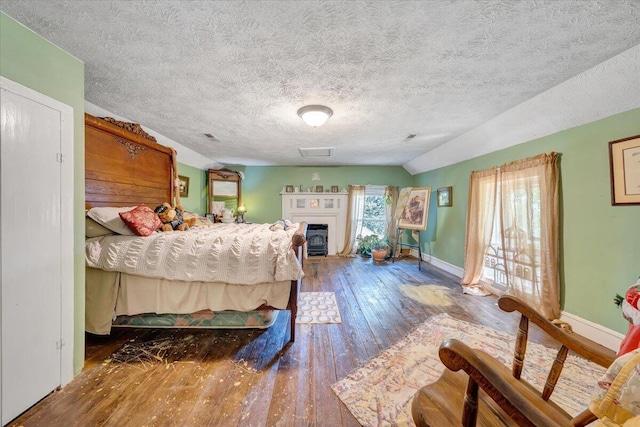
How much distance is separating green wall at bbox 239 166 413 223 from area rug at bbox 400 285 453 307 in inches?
118

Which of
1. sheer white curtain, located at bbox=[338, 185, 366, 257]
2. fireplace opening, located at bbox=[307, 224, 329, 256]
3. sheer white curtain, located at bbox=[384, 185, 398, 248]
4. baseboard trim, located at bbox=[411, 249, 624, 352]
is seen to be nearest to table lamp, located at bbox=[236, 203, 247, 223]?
fireplace opening, located at bbox=[307, 224, 329, 256]

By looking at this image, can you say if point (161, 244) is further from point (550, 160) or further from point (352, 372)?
point (550, 160)

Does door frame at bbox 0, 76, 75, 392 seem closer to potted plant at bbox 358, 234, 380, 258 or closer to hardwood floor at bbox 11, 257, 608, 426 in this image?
hardwood floor at bbox 11, 257, 608, 426

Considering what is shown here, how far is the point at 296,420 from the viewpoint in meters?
1.33

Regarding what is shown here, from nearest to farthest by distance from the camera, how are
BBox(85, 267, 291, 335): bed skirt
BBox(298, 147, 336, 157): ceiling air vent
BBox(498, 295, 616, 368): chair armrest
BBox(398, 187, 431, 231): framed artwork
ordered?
BBox(498, 295, 616, 368): chair armrest
BBox(85, 267, 291, 335): bed skirt
BBox(298, 147, 336, 157): ceiling air vent
BBox(398, 187, 431, 231): framed artwork

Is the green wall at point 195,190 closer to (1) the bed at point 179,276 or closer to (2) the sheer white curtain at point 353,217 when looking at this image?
(1) the bed at point 179,276

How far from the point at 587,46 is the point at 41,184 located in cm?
360

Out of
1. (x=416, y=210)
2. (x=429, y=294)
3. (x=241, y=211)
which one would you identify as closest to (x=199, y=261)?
(x=429, y=294)

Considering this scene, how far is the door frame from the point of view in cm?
151

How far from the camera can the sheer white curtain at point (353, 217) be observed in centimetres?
567

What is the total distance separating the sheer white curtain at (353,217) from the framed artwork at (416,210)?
3.32 feet

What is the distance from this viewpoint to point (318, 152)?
4.36 m

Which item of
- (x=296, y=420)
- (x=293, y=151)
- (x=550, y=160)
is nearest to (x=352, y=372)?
(x=296, y=420)

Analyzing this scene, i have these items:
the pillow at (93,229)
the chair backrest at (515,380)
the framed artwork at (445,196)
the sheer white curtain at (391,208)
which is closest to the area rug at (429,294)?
the framed artwork at (445,196)
